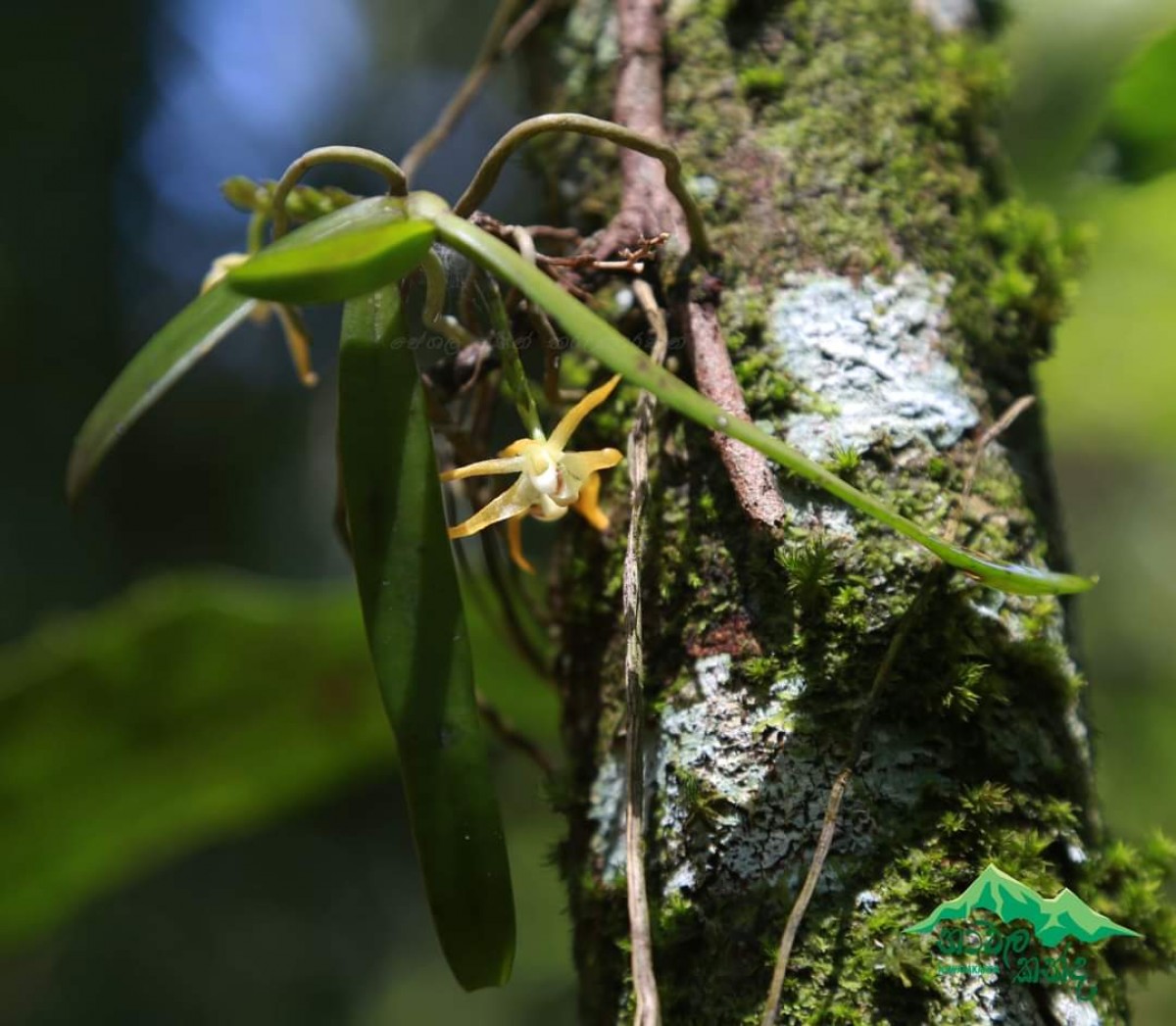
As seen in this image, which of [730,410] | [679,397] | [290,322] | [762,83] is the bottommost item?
[679,397]

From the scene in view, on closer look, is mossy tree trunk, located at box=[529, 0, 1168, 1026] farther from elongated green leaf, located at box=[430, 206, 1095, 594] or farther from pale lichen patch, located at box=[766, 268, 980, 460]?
elongated green leaf, located at box=[430, 206, 1095, 594]

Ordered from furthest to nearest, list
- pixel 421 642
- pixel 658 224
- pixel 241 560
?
1. pixel 241 560
2. pixel 658 224
3. pixel 421 642

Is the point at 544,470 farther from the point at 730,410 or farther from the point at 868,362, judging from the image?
the point at 868,362

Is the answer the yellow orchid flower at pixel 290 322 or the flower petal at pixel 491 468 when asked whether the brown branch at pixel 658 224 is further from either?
the yellow orchid flower at pixel 290 322

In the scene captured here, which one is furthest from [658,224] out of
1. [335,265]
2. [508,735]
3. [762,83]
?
[508,735]

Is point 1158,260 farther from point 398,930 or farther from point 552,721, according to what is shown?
point 398,930

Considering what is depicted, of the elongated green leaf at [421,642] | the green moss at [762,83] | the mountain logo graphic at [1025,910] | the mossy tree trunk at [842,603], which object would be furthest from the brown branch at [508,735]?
the green moss at [762,83]
